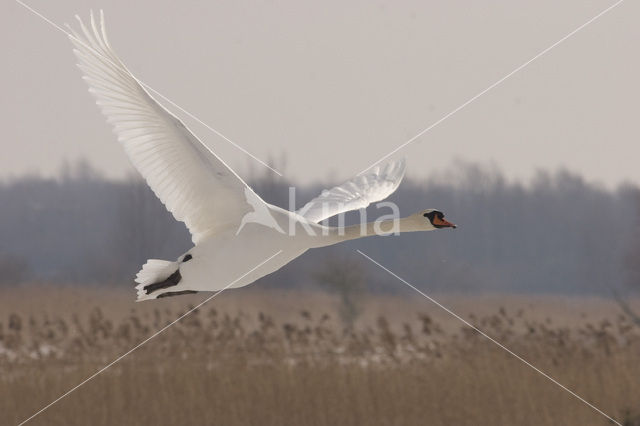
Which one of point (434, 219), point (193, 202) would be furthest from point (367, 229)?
point (193, 202)

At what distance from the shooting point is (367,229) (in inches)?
261

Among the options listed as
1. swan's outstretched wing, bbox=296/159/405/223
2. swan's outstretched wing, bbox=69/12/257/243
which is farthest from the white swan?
swan's outstretched wing, bbox=296/159/405/223

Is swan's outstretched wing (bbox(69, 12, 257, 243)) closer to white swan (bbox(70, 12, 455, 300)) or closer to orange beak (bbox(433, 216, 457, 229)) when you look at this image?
white swan (bbox(70, 12, 455, 300))

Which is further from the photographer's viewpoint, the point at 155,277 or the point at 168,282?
the point at 155,277

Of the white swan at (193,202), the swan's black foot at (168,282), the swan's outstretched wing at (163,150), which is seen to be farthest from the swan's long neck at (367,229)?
the swan's black foot at (168,282)

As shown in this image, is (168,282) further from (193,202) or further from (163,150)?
(163,150)

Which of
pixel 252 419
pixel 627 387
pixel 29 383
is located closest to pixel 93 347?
pixel 29 383

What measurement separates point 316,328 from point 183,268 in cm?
334

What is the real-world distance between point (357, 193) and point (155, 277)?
1.99 meters

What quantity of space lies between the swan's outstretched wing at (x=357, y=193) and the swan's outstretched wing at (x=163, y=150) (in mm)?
1037

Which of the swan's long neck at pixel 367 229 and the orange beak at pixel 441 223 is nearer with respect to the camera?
the swan's long neck at pixel 367 229

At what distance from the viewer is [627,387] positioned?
8984mm

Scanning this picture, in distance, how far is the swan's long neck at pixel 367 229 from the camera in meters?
6.25

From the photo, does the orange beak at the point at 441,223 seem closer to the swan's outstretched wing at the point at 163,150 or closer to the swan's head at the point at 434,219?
the swan's head at the point at 434,219
